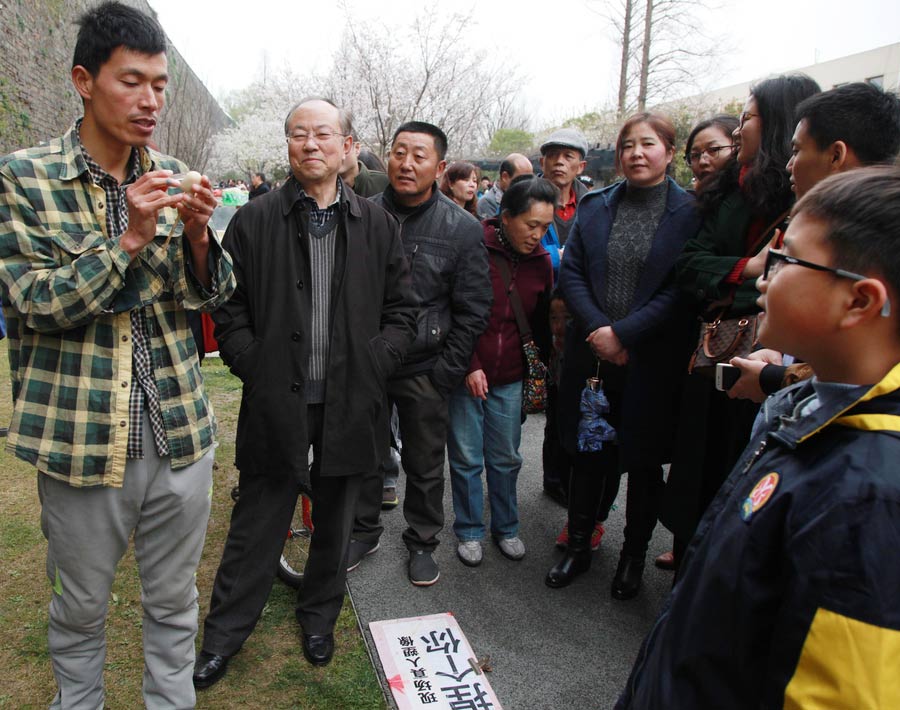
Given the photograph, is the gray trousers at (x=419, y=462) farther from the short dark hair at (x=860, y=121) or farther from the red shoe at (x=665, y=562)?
the short dark hair at (x=860, y=121)

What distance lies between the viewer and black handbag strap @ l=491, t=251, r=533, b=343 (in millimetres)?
3193

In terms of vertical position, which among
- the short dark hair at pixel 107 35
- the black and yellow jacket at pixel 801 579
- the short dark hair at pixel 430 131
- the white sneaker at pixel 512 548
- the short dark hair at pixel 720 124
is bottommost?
the white sneaker at pixel 512 548

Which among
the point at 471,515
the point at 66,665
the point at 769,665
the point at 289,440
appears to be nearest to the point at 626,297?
the point at 471,515

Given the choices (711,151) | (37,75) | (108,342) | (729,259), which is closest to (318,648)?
(108,342)

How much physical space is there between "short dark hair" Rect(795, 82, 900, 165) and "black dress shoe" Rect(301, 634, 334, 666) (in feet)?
7.84

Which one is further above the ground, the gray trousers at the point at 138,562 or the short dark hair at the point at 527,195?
the short dark hair at the point at 527,195

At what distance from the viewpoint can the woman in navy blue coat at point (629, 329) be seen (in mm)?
2764

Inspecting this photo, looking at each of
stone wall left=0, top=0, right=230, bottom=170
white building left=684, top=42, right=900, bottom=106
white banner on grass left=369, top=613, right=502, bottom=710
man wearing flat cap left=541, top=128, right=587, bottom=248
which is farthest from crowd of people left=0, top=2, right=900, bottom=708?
white building left=684, top=42, right=900, bottom=106

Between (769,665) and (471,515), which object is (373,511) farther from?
(769,665)

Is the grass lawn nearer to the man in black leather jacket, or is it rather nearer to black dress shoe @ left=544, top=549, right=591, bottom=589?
the man in black leather jacket

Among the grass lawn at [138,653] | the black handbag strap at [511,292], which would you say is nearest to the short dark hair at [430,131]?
the black handbag strap at [511,292]

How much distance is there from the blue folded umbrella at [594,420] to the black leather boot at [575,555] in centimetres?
39

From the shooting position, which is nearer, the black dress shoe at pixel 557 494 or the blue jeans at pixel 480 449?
the blue jeans at pixel 480 449

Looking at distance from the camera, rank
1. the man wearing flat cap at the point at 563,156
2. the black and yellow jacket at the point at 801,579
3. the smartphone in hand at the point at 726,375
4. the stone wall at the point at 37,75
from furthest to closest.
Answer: the stone wall at the point at 37,75
the man wearing flat cap at the point at 563,156
the smartphone in hand at the point at 726,375
the black and yellow jacket at the point at 801,579
